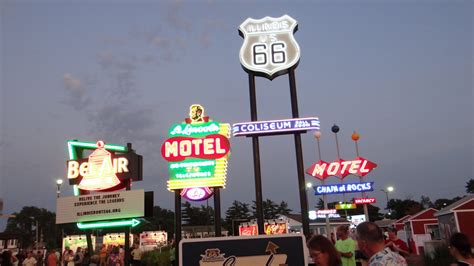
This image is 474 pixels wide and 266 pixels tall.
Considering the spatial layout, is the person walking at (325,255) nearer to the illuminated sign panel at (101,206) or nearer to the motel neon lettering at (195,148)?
the illuminated sign panel at (101,206)

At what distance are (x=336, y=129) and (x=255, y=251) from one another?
30.7 m

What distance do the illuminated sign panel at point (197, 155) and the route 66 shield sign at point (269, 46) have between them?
363cm

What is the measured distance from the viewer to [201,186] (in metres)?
18.2

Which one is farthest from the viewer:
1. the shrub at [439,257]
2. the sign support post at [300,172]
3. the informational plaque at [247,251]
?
the sign support post at [300,172]

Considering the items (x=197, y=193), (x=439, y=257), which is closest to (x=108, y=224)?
(x=197, y=193)

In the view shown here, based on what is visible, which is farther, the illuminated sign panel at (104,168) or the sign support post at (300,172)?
the sign support post at (300,172)

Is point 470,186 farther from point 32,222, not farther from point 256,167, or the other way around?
point 32,222

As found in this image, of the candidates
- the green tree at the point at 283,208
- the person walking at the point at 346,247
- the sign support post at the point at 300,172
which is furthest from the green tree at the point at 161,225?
the person walking at the point at 346,247

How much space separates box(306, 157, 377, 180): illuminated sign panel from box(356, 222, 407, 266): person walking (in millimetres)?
27477

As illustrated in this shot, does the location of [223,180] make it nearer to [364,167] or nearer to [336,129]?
[364,167]

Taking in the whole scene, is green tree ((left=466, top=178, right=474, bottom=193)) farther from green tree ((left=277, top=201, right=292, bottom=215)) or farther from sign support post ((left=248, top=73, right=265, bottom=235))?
sign support post ((left=248, top=73, right=265, bottom=235))

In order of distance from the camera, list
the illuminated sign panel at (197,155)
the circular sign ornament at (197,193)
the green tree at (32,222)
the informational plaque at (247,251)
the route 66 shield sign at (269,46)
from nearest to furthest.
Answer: the informational plaque at (247,251), the illuminated sign panel at (197,155), the circular sign ornament at (197,193), the route 66 shield sign at (269,46), the green tree at (32,222)

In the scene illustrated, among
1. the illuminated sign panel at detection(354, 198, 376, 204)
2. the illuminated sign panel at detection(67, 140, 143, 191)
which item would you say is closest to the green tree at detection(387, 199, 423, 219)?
the illuminated sign panel at detection(354, 198, 376, 204)

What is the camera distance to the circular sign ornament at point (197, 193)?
1941 cm
